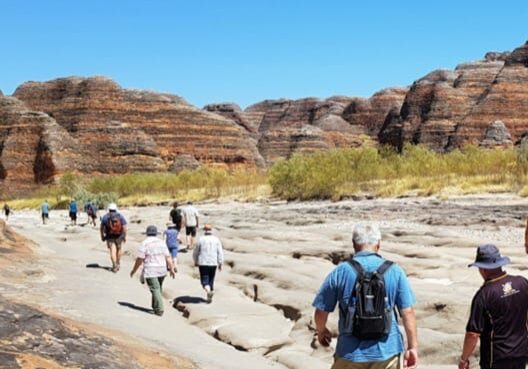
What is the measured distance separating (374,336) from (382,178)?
37.0 m

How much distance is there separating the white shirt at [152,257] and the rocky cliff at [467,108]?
6877 centimetres

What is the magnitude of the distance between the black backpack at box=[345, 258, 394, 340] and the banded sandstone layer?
73979 millimetres

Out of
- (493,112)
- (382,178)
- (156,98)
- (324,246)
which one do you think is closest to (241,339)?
(324,246)

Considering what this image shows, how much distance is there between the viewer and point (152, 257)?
10.9 m

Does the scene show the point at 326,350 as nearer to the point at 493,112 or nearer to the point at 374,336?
the point at 374,336

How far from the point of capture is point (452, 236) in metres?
17.5

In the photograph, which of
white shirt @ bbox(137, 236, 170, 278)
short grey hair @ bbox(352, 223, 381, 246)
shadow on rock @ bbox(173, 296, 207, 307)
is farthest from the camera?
shadow on rock @ bbox(173, 296, 207, 307)

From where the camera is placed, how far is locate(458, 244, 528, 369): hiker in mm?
4797

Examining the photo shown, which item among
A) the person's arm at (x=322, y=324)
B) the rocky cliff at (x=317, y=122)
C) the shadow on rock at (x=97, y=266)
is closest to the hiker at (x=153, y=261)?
the shadow on rock at (x=97, y=266)

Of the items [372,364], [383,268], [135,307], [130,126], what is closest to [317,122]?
[130,126]

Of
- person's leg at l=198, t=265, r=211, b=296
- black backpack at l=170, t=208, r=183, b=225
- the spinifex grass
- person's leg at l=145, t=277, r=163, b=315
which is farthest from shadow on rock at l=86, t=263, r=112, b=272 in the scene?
the spinifex grass

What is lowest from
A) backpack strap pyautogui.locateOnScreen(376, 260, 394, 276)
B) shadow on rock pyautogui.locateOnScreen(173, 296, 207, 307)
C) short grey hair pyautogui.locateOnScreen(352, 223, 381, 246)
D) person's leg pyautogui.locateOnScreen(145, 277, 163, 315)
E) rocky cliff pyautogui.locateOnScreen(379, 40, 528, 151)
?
shadow on rock pyautogui.locateOnScreen(173, 296, 207, 307)

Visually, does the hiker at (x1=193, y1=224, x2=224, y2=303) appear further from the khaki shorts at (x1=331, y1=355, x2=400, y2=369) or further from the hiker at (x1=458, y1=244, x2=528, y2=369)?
the khaki shorts at (x1=331, y1=355, x2=400, y2=369)

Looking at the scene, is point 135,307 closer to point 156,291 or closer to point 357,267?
point 156,291
